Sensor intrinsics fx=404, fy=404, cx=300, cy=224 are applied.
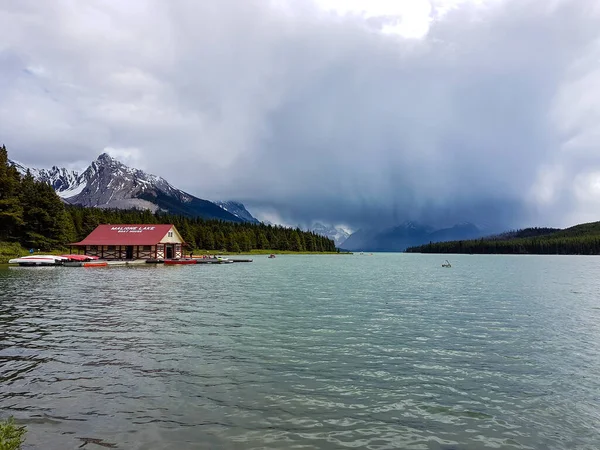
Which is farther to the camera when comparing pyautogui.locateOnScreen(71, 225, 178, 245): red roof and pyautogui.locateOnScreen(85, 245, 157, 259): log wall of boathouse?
pyautogui.locateOnScreen(85, 245, 157, 259): log wall of boathouse

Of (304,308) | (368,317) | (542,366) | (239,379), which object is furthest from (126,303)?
(542,366)

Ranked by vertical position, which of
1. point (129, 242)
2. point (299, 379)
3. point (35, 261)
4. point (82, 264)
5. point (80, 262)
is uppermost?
point (129, 242)

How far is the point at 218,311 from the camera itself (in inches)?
1216

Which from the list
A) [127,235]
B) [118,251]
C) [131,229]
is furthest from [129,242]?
[131,229]

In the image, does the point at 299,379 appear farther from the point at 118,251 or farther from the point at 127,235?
the point at 127,235

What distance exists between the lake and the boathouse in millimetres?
82901

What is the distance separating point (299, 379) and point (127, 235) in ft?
360

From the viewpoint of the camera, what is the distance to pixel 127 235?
113 m

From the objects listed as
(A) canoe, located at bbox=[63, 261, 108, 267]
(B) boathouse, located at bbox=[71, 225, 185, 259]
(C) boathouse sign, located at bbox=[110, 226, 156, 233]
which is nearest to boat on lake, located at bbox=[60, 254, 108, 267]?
(A) canoe, located at bbox=[63, 261, 108, 267]

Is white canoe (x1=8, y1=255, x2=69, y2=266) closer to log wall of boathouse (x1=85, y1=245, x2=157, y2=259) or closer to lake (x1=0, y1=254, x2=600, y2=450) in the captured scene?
log wall of boathouse (x1=85, y1=245, x2=157, y2=259)

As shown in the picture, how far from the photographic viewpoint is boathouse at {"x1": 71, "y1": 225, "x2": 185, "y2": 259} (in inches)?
4331

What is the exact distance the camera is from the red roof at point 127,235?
10981cm

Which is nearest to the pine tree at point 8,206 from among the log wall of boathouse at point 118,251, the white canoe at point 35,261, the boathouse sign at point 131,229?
the white canoe at point 35,261

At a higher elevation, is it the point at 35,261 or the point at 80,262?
the point at 35,261
